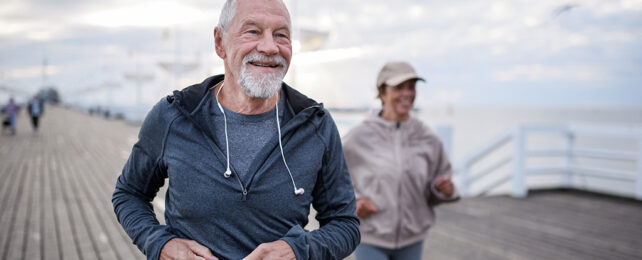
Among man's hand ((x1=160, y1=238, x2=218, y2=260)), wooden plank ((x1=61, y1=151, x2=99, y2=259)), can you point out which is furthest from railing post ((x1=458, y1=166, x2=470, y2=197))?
man's hand ((x1=160, y1=238, x2=218, y2=260))

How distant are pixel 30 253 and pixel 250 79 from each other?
4301 millimetres

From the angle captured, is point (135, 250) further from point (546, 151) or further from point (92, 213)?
point (546, 151)

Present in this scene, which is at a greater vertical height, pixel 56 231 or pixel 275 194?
pixel 275 194

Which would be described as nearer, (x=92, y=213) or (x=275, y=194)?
(x=275, y=194)

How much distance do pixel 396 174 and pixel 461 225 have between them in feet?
11.5

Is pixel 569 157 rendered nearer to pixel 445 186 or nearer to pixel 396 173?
pixel 445 186

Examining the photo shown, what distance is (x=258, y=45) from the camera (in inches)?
49.1

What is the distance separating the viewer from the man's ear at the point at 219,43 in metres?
1.37

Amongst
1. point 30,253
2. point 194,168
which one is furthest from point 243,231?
point 30,253

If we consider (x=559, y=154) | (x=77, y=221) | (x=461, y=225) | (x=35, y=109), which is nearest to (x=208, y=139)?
(x=461, y=225)

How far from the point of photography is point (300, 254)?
1201 mm

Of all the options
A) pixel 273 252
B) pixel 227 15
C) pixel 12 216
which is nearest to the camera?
pixel 273 252

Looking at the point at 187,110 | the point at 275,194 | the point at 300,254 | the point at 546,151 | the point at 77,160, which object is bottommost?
the point at 77,160

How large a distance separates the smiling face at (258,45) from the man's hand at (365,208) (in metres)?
1.23
